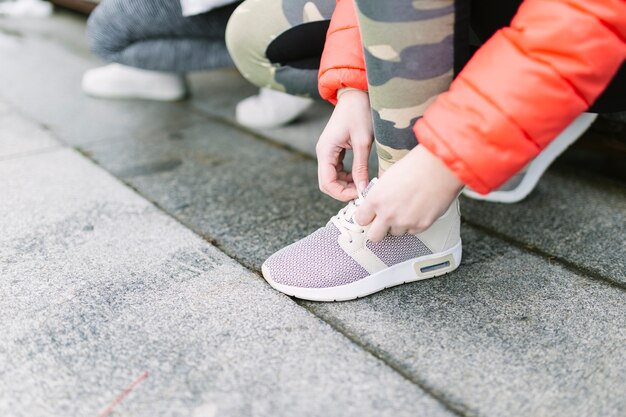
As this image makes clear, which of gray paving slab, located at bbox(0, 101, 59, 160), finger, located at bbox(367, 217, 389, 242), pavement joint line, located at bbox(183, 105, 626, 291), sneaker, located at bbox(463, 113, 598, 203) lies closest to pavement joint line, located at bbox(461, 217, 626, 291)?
pavement joint line, located at bbox(183, 105, 626, 291)

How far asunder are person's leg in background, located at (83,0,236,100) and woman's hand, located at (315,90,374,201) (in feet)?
2.61

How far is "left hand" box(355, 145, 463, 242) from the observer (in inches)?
26.5

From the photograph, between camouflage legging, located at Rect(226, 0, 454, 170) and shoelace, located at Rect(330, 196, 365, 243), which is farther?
shoelace, located at Rect(330, 196, 365, 243)

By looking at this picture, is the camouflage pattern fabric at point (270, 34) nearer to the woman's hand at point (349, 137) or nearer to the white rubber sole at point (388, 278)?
the woman's hand at point (349, 137)

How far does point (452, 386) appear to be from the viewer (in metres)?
0.68

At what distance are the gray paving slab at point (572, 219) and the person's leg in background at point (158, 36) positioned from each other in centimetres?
86

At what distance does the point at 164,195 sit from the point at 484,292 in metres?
0.67

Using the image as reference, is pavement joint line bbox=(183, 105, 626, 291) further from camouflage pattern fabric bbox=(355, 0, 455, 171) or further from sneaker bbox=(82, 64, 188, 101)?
sneaker bbox=(82, 64, 188, 101)

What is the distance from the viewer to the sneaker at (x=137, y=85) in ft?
6.29

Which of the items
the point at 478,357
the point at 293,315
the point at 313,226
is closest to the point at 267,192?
the point at 313,226

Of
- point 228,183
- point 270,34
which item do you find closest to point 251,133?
point 228,183

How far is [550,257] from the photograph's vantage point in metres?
0.97

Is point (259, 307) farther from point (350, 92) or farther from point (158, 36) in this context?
point (158, 36)

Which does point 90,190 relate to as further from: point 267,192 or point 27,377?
point 27,377
